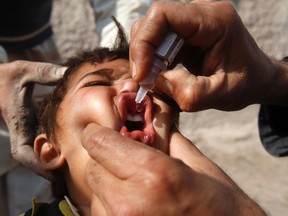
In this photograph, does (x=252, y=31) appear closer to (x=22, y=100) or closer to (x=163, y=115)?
(x=22, y=100)

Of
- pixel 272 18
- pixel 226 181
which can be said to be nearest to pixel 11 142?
pixel 226 181

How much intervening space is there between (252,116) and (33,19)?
5.54ft

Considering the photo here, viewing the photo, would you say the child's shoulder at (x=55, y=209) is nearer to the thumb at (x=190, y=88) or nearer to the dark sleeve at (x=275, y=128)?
the thumb at (x=190, y=88)

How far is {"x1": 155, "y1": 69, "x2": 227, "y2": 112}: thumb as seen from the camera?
1.04m

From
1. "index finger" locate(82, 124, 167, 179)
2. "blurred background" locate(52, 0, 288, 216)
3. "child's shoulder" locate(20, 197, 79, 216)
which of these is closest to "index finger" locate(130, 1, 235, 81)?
"index finger" locate(82, 124, 167, 179)

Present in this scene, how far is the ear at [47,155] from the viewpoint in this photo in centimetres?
132

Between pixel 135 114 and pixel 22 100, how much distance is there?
0.58 metres

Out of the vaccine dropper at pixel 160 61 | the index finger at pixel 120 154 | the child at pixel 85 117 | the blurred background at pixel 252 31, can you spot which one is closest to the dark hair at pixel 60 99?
the child at pixel 85 117

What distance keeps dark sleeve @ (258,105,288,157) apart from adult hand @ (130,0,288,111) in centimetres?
40

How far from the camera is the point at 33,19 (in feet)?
6.07

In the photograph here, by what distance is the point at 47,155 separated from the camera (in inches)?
53.9

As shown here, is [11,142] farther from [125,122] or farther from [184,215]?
[184,215]

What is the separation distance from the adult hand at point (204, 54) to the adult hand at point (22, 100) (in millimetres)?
546

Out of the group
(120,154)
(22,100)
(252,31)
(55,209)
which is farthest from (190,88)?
(252,31)
